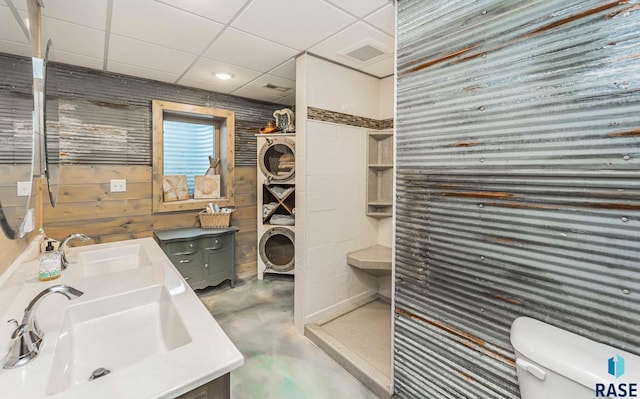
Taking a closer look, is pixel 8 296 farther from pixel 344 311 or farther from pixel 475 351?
pixel 344 311

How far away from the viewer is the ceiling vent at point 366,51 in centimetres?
216

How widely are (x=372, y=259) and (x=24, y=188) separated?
2339 mm

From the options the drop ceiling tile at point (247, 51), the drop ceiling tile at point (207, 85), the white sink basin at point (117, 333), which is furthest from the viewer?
the drop ceiling tile at point (207, 85)

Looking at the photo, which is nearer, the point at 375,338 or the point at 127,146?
the point at 375,338

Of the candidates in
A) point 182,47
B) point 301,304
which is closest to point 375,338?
point 301,304

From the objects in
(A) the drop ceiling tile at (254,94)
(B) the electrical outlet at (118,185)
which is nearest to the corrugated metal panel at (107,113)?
(B) the electrical outlet at (118,185)

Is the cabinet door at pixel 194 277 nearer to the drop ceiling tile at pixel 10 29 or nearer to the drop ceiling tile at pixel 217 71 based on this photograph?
the drop ceiling tile at pixel 217 71

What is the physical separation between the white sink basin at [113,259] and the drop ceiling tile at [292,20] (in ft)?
5.66

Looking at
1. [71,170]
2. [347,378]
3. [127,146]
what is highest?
[127,146]

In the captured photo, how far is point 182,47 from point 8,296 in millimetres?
1966

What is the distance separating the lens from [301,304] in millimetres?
2496

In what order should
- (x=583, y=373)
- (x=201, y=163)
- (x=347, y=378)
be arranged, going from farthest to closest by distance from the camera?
(x=201, y=163), (x=347, y=378), (x=583, y=373)

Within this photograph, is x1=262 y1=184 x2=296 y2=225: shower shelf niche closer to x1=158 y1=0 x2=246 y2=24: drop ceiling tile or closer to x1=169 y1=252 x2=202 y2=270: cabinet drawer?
x1=169 y1=252 x2=202 y2=270: cabinet drawer

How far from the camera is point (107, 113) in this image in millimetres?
2855
